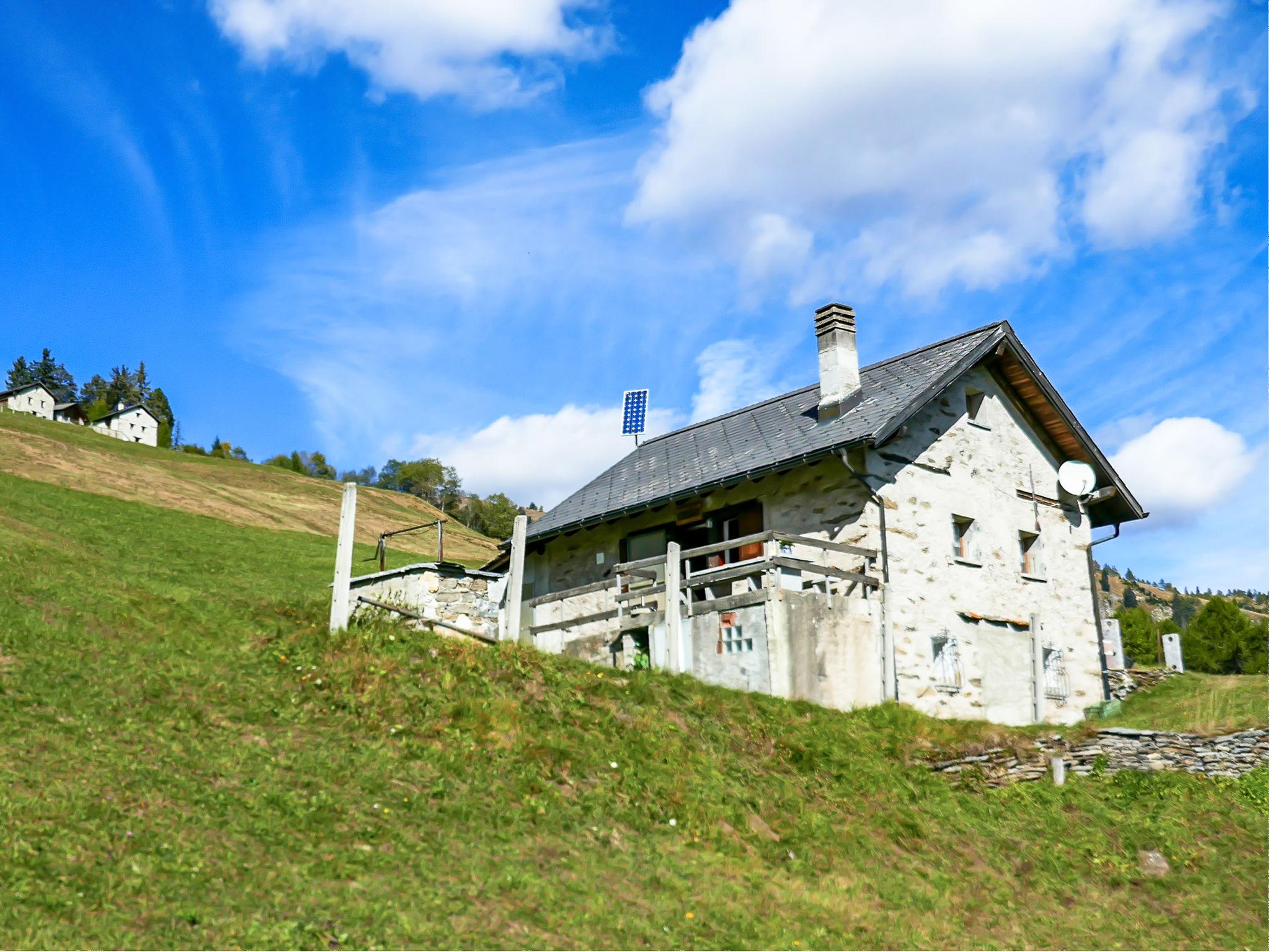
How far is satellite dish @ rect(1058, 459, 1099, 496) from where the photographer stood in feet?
79.0

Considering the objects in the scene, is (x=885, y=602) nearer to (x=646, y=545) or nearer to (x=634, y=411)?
(x=646, y=545)

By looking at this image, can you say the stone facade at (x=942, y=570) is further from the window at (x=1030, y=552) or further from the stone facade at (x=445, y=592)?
the stone facade at (x=445, y=592)

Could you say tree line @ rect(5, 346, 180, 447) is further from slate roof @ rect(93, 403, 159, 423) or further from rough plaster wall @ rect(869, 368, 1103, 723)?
rough plaster wall @ rect(869, 368, 1103, 723)

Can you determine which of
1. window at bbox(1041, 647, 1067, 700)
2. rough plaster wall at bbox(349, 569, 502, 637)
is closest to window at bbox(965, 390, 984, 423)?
window at bbox(1041, 647, 1067, 700)

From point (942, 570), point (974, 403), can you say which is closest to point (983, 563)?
point (942, 570)

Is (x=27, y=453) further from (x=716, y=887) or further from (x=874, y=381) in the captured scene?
(x=716, y=887)

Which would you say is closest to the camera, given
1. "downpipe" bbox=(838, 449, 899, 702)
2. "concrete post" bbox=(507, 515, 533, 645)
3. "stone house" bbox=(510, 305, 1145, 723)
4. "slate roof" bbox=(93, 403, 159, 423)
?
"concrete post" bbox=(507, 515, 533, 645)

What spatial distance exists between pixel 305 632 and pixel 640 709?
180 inches

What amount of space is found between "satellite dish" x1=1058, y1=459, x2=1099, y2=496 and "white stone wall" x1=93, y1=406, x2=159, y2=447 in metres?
99.7

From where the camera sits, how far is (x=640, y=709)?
14336 mm

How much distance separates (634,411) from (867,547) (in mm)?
11758

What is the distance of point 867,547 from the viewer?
20.1 m

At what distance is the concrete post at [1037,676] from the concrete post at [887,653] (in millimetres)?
3321

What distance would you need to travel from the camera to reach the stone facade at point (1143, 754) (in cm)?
1609
